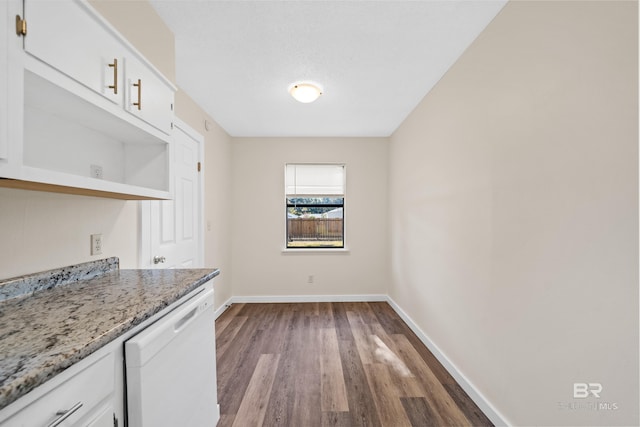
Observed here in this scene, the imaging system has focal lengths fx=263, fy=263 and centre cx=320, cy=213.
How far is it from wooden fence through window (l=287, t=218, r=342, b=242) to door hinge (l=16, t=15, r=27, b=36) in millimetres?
3439

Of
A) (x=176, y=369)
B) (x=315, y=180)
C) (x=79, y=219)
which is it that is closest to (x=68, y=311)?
(x=176, y=369)

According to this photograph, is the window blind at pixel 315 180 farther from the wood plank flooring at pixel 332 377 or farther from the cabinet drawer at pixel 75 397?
the cabinet drawer at pixel 75 397

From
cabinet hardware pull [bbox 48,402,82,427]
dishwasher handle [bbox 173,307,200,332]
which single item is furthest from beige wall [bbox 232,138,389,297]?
cabinet hardware pull [bbox 48,402,82,427]

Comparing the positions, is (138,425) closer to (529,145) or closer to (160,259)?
(160,259)

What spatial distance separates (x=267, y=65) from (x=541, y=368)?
2655 millimetres

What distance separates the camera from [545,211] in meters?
1.28

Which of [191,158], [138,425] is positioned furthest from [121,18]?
[138,425]

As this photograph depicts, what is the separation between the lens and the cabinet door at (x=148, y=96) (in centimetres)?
131

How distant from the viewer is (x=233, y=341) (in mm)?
2746

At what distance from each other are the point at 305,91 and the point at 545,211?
6.78 feet

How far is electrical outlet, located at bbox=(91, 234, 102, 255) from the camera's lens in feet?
4.62

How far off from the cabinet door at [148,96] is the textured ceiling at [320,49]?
0.48m

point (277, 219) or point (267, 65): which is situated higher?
point (267, 65)

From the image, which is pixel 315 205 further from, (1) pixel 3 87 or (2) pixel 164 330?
(1) pixel 3 87
